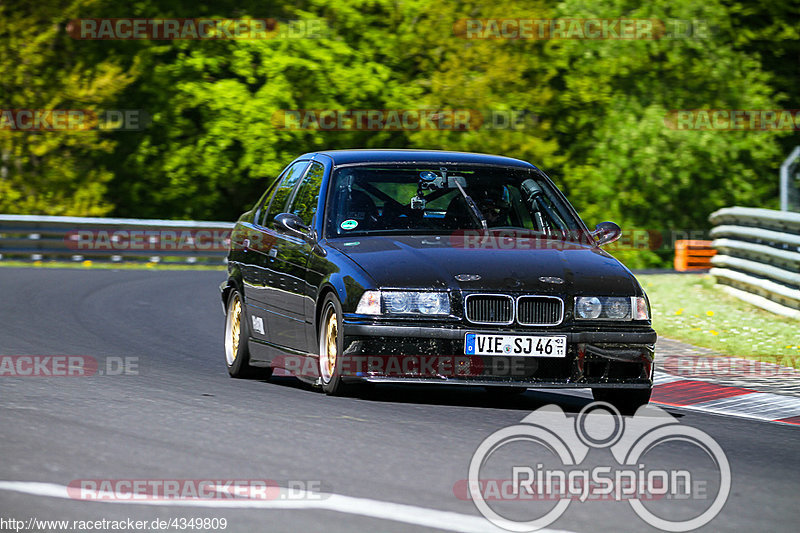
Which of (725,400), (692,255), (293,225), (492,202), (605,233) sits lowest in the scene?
(692,255)

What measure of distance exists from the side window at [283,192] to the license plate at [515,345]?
8.99 feet

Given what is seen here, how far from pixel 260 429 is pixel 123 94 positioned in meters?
32.5

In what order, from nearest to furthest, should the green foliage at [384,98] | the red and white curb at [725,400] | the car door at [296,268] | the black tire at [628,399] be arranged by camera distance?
1. the black tire at [628,399]
2. the red and white curb at [725,400]
3. the car door at [296,268]
4. the green foliage at [384,98]

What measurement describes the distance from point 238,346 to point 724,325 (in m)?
6.76

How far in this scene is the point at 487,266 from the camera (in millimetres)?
9539

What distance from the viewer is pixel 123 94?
3966cm

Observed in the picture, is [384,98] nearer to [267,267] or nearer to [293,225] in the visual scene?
[267,267]

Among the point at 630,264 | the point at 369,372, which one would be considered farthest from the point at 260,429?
the point at 630,264

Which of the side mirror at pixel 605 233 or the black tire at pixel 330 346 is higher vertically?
the side mirror at pixel 605 233

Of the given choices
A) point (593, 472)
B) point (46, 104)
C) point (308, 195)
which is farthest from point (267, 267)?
point (46, 104)

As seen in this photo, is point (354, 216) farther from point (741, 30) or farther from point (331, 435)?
point (741, 30)

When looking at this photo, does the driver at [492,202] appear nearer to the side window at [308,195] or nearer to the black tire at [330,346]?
the side window at [308,195]

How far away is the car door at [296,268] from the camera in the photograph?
408 inches

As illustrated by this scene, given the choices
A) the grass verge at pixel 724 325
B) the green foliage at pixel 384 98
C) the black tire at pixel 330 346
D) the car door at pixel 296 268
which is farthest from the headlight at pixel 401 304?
the green foliage at pixel 384 98
